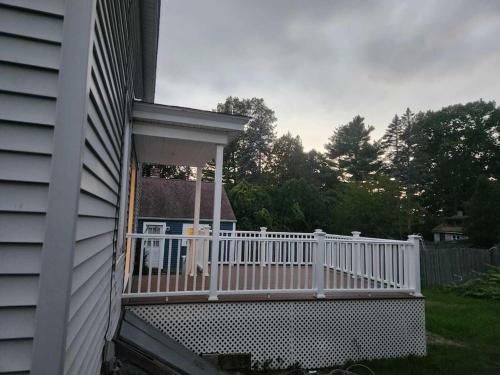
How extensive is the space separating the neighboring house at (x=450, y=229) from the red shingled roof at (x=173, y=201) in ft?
64.9

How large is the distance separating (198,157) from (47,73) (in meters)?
5.45

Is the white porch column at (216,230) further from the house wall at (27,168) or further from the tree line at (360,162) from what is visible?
the tree line at (360,162)

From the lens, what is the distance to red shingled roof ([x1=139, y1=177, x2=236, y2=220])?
16.2 metres

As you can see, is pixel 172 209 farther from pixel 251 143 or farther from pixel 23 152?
pixel 251 143

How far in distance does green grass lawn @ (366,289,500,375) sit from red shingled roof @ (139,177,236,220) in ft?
36.1

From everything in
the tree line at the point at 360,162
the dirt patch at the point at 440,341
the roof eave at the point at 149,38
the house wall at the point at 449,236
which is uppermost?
the tree line at the point at 360,162

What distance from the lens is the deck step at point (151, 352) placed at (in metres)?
2.87

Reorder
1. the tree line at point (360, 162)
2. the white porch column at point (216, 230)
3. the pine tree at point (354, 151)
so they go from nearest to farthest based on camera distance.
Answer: the white porch column at point (216, 230) < the tree line at point (360, 162) < the pine tree at point (354, 151)

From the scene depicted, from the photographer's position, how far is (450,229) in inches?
1107

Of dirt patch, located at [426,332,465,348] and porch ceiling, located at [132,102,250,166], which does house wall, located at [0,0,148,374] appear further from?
dirt patch, located at [426,332,465,348]

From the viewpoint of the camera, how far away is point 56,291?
1196 mm

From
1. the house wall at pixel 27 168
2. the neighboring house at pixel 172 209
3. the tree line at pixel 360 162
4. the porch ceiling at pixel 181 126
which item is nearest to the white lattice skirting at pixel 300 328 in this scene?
the porch ceiling at pixel 181 126

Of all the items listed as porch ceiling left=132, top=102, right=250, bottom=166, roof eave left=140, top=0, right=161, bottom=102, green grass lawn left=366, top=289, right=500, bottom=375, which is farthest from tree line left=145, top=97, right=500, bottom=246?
porch ceiling left=132, top=102, right=250, bottom=166

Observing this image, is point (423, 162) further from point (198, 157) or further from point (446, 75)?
point (198, 157)
